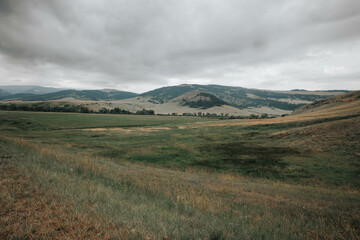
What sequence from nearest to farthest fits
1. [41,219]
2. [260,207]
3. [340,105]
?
[41,219] → [260,207] → [340,105]

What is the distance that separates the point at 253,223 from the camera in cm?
688

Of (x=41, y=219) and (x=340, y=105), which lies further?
(x=340, y=105)

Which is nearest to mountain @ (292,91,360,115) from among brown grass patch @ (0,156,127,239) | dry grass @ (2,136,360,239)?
dry grass @ (2,136,360,239)

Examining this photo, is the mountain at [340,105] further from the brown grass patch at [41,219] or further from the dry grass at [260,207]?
the brown grass patch at [41,219]

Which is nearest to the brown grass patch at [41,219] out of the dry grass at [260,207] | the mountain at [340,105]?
the dry grass at [260,207]

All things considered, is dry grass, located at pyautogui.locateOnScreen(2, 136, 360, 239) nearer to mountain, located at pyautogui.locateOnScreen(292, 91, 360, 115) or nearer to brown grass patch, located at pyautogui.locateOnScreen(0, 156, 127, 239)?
brown grass patch, located at pyautogui.locateOnScreen(0, 156, 127, 239)

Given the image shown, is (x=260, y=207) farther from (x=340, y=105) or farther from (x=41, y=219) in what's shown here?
(x=340, y=105)

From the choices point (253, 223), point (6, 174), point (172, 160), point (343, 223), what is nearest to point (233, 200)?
point (253, 223)

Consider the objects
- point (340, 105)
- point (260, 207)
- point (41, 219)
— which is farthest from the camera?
point (340, 105)

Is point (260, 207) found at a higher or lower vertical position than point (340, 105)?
lower

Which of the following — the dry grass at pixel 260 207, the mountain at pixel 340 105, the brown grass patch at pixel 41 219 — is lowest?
the dry grass at pixel 260 207

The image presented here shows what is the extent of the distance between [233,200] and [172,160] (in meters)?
17.2

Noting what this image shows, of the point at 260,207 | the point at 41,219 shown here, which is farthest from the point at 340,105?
the point at 41,219

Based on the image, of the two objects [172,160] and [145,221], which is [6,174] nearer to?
[145,221]
